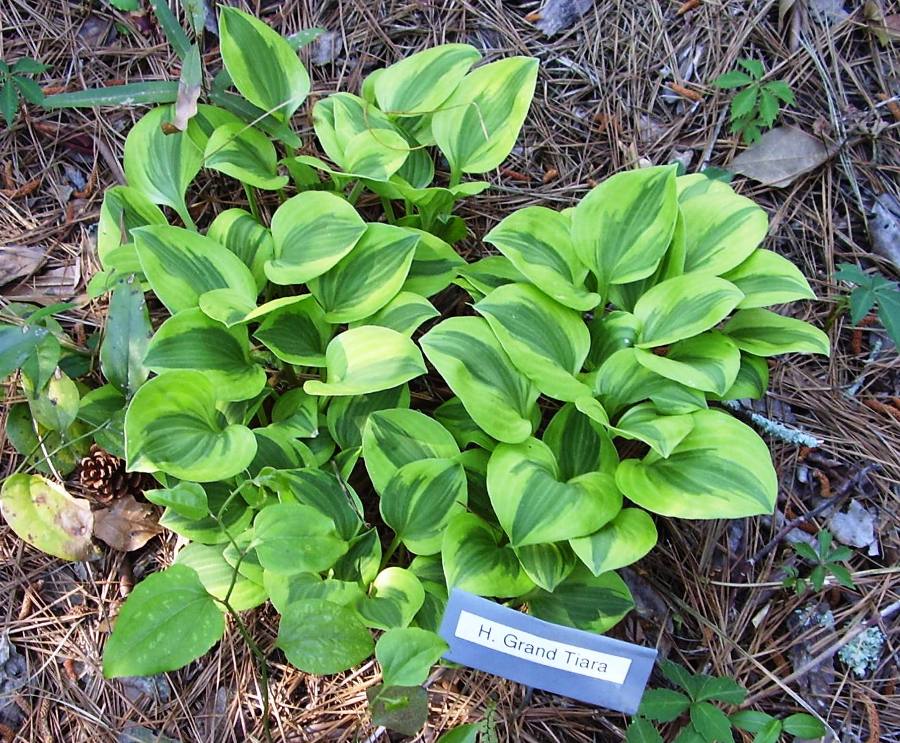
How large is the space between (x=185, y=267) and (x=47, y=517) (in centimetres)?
52

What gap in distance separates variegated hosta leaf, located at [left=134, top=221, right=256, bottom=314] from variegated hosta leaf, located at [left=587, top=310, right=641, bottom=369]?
61 cm

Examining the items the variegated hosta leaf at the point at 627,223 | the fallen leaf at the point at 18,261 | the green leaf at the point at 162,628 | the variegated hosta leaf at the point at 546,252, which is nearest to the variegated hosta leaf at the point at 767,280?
the variegated hosta leaf at the point at 627,223

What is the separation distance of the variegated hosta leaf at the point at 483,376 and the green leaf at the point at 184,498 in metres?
0.41

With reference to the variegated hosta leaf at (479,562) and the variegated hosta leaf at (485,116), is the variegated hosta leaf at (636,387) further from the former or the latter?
the variegated hosta leaf at (485,116)

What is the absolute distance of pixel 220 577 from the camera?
132cm

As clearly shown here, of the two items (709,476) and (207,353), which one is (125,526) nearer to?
(207,353)

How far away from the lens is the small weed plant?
3.89 ft

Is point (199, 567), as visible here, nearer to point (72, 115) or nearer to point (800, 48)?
point (72, 115)

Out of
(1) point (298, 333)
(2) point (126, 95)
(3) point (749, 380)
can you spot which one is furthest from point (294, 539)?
(2) point (126, 95)

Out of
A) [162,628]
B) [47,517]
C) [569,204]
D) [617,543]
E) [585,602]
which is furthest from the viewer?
[569,204]

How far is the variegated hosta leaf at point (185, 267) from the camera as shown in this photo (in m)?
1.28

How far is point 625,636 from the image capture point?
142 centimetres

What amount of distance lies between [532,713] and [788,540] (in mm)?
593

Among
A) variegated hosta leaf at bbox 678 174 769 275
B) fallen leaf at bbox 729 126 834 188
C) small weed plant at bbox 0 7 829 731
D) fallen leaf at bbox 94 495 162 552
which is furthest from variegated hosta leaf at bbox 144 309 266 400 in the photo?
fallen leaf at bbox 729 126 834 188
